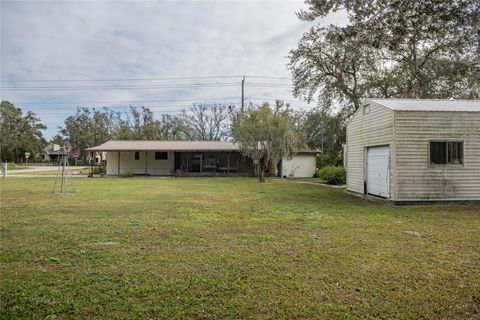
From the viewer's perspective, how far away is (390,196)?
11867mm

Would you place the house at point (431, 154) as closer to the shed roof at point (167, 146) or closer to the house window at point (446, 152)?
the house window at point (446, 152)

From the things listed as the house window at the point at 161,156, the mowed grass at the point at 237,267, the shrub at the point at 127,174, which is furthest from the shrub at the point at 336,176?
the shrub at the point at 127,174

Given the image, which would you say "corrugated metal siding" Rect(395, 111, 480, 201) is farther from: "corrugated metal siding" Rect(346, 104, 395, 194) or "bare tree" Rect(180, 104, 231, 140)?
"bare tree" Rect(180, 104, 231, 140)

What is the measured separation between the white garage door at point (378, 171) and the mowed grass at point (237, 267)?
3.50 metres

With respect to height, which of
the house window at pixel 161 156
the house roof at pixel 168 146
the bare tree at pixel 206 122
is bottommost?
the house window at pixel 161 156

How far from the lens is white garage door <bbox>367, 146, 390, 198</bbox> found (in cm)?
1236

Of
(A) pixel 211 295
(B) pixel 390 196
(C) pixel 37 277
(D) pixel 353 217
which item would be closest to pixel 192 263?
(A) pixel 211 295

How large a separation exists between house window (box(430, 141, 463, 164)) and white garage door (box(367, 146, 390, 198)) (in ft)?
4.94

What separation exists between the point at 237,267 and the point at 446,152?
10.4 m

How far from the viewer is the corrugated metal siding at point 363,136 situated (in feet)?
40.0

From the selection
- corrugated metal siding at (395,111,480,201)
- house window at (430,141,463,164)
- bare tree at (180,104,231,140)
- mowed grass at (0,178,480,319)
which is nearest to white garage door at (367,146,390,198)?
corrugated metal siding at (395,111,480,201)

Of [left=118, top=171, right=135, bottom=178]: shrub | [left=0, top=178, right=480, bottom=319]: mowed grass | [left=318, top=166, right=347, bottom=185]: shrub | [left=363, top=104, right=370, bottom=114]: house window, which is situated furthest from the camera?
[left=118, top=171, right=135, bottom=178]: shrub

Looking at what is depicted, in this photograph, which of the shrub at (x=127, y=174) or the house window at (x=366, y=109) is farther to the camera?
the shrub at (x=127, y=174)

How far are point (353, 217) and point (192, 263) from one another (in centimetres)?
554
